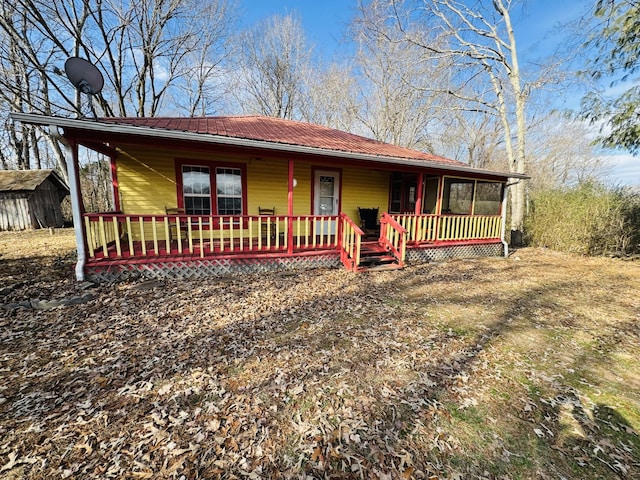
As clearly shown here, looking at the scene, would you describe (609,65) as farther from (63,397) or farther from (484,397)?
(63,397)

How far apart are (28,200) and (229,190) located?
1241 centimetres

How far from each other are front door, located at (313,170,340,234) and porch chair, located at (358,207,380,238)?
0.82 metres

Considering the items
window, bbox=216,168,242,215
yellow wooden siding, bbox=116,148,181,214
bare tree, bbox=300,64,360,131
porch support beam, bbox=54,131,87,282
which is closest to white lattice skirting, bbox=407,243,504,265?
window, bbox=216,168,242,215

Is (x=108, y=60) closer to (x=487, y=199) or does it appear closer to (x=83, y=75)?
(x=83, y=75)

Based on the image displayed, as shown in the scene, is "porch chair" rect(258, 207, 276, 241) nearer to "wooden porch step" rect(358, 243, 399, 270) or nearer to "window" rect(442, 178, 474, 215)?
"wooden porch step" rect(358, 243, 399, 270)

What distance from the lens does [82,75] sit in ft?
17.1

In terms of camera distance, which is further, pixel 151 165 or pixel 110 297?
pixel 151 165

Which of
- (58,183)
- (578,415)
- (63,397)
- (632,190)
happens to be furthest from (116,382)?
(58,183)

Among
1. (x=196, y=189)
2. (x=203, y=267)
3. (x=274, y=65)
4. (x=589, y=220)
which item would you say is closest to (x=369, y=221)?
(x=196, y=189)

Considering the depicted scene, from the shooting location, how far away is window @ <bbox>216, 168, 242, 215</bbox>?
758cm

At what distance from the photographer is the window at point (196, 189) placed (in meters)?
7.31

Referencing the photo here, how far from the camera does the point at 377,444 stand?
204 cm

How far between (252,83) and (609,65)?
17.5 m

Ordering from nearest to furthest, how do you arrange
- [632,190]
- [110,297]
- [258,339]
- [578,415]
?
1. [578,415]
2. [258,339]
3. [110,297]
4. [632,190]
